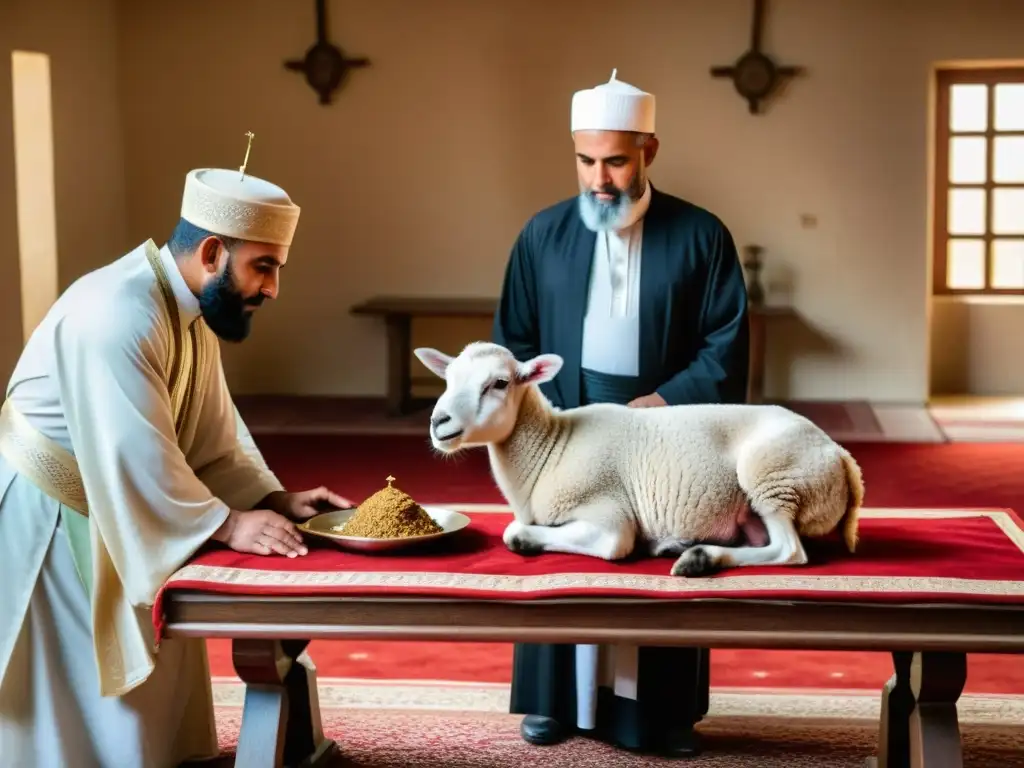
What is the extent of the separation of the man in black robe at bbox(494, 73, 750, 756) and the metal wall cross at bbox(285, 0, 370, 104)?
6660 mm

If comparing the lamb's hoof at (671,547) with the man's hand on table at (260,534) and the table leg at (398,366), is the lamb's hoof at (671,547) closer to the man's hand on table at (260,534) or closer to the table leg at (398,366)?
the man's hand on table at (260,534)

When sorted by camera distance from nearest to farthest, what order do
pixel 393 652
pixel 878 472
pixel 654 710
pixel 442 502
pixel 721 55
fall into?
pixel 654 710
pixel 393 652
pixel 442 502
pixel 878 472
pixel 721 55

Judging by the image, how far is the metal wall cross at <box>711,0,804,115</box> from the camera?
32.1 feet

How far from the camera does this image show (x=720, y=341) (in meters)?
3.70

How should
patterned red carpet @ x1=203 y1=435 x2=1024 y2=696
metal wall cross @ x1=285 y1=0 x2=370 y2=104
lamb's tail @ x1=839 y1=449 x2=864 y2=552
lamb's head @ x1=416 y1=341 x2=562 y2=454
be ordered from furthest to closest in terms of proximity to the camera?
metal wall cross @ x1=285 y1=0 x2=370 y2=104 < patterned red carpet @ x1=203 y1=435 x2=1024 y2=696 < lamb's tail @ x1=839 y1=449 x2=864 y2=552 < lamb's head @ x1=416 y1=341 x2=562 y2=454

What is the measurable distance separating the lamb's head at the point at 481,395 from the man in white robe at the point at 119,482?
417 millimetres

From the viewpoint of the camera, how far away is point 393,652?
464 centimetres

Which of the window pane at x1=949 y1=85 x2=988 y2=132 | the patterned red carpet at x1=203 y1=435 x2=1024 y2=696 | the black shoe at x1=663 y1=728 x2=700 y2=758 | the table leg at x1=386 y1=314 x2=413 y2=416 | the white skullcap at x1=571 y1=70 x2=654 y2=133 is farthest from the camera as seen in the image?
the window pane at x1=949 y1=85 x2=988 y2=132

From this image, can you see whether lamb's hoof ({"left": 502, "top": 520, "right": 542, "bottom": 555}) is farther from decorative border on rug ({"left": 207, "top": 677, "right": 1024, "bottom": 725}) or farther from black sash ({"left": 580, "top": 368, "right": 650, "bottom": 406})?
decorative border on rug ({"left": 207, "top": 677, "right": 1024, "bottom": 725})

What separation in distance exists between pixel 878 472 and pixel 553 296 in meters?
4.43

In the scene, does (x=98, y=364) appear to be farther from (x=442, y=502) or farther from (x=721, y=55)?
(x=721, y=55)

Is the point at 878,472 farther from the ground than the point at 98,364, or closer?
closer

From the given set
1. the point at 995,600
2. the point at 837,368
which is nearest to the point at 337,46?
the point at 837,368

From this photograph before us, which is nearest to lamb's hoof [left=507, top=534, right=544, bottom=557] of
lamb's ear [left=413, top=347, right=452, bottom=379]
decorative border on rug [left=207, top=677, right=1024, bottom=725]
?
lamb's ear [left=413, top=347, right=452, bottom=379]
